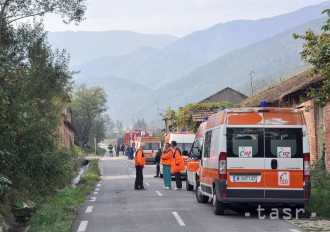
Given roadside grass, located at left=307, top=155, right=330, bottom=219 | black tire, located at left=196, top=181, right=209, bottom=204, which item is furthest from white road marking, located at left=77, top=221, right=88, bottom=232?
roadside grass, located at left=307, top=155, right=330, bottom=219

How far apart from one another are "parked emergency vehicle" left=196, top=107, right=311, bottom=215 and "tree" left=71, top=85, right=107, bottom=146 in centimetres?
9369

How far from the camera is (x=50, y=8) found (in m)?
30.1

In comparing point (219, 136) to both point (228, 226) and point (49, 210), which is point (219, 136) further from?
point (49, 210)

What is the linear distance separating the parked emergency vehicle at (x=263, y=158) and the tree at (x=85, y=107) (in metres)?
93.7

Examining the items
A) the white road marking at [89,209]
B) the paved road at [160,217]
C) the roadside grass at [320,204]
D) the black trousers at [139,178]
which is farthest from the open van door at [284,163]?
the black trousers at [139,178]

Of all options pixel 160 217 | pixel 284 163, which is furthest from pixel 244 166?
pixel 160 217

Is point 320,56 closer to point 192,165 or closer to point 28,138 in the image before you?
point 192,165

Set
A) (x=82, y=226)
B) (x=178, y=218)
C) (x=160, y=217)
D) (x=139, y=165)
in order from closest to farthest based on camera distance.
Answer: (x=82, y=226) → (x=178, y=218) → (x=160, y=217) → (x=139, y=165)

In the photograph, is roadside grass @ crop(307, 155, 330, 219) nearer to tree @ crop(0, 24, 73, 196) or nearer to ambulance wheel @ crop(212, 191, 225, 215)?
ambulance wheel @ crop(212, 191, 225, 215)

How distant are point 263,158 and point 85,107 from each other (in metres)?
101

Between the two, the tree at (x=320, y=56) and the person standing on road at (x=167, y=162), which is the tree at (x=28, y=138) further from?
the tree at (x=320, y=56)

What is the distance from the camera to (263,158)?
13859 millimetres

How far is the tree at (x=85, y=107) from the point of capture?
360 ft

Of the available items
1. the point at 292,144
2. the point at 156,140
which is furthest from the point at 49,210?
the point at 156,140
